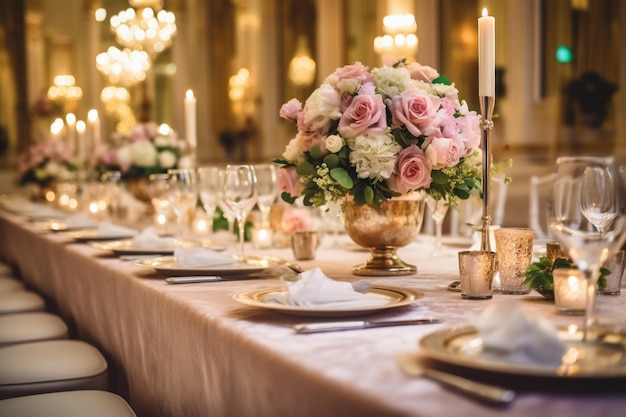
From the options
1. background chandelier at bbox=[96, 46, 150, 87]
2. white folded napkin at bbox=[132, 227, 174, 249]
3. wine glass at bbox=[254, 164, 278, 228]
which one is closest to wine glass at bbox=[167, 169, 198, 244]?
white folded napkin at bbox=[132, 227, 174, 249]

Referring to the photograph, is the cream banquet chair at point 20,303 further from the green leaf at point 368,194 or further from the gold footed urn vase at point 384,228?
the green leaf at point 368,194

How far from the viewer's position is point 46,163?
6.89 metres

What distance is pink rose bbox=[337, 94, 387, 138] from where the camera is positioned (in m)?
1.75

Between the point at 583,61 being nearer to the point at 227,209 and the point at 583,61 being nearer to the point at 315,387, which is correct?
the point at 227,209

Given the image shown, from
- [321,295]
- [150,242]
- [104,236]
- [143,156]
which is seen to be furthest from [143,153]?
[321,295]

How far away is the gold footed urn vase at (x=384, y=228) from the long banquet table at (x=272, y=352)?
0.22 ft

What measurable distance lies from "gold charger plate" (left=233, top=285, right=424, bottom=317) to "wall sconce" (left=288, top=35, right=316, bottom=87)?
30.2ft

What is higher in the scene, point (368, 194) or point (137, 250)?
point (368, 194)

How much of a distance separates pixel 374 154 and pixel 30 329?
1641 mm

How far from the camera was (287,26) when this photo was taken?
36.9 ft

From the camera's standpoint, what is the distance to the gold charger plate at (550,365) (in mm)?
853

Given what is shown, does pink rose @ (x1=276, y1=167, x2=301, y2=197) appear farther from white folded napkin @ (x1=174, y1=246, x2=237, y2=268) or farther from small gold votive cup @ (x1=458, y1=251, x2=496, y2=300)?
small gold votive cup @ (x1=458, y1=251, x2=496, y2=300)

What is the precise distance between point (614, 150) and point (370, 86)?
513 centimetres

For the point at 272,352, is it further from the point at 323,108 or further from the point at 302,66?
the point at 302,66
